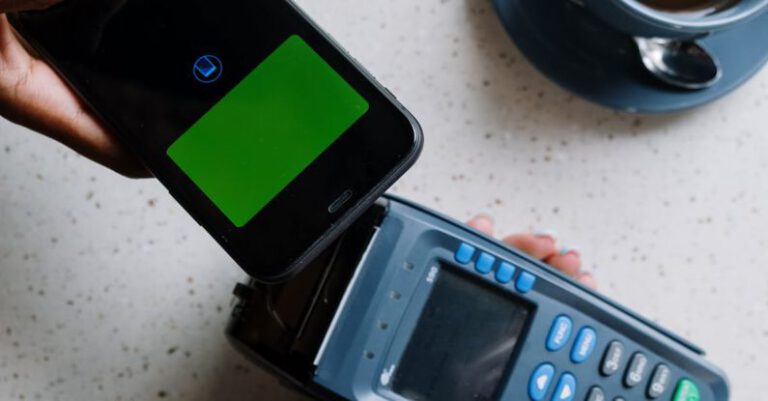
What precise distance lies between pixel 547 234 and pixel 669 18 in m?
0.16

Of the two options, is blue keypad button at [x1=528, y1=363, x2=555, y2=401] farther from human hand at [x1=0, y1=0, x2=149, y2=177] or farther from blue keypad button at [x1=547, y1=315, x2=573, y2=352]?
human hand at [x1=0, y1=0, x2=149, y2=177]

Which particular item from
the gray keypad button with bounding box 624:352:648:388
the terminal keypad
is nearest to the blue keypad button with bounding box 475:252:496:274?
the terminal keypad

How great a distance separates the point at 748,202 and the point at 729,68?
9 cm

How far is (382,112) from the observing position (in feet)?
1.38

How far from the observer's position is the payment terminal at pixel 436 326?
0.46m

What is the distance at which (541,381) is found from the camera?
48 centimetres

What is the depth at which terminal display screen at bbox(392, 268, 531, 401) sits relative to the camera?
469 millimetres

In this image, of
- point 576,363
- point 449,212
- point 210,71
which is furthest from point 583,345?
point 210,71

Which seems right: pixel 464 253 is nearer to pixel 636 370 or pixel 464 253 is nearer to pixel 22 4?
pixel 636 370

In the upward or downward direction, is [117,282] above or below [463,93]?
→ below

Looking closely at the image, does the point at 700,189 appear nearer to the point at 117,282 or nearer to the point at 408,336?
the point at 408,336

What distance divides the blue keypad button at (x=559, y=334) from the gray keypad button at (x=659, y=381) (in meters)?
0.06

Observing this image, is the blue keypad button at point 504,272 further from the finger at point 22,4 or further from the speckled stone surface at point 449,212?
the finger at point 22,4

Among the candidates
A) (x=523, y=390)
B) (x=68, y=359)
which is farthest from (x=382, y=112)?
(x=68, y=359)
